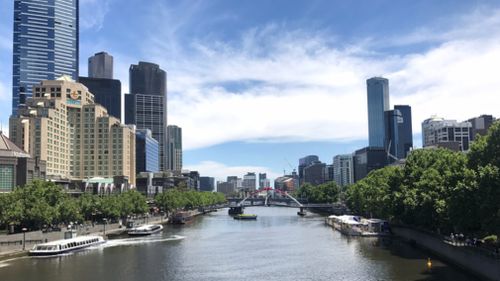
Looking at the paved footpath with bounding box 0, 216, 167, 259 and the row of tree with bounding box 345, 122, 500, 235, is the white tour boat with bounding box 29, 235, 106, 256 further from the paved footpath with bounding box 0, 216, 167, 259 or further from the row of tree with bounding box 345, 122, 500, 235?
the row of tree with bounding box 345, 122, 500, 235

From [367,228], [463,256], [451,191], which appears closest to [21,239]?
[451,191]

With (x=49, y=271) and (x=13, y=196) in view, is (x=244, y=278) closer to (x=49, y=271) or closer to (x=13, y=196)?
(x=49, y=271)

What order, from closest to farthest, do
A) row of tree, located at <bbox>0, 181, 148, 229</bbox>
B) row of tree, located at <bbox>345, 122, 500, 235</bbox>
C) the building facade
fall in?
row of tree, located at <bbox>345, 122, 500, 235</bbox>
row of tree, located at <bbox>0, 181, 148, 229</bbox>
the building facade

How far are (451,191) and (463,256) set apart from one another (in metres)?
9.46

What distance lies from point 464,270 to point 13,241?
80563 mm

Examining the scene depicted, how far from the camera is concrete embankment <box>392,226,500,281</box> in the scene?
64344 mm

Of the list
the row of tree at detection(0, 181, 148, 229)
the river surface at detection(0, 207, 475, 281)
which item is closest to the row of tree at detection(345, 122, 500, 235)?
the river surface at detection(0, 207, 475, 281)

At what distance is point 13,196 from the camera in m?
109

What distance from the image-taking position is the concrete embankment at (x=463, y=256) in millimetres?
64344

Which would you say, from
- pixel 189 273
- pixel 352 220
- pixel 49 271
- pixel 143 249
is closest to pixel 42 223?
pixel 143 249

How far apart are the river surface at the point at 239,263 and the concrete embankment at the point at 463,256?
1608 millimetres

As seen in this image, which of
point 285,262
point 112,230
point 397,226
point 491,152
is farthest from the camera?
point 112,230

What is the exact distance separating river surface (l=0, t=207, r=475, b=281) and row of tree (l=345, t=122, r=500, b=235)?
23.0 feet

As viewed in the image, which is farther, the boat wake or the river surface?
the boat wake
